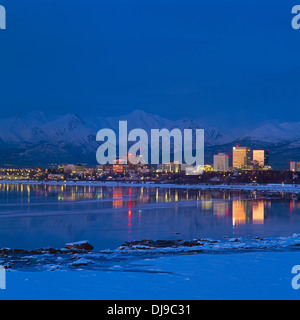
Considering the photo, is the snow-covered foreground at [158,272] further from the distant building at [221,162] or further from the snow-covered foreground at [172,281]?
the distant building at [221,162]

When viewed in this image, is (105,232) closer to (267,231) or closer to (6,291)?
(267,231)

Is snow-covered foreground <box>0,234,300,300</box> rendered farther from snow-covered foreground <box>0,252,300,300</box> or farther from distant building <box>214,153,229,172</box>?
distant building <box>214,153,229,172</box>

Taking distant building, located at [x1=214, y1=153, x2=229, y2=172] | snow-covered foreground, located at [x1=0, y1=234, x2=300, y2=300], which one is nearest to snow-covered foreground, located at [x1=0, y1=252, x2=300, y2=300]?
snow-covered foreground, located at [x1=0, y1=234, x2=300, y2=300]

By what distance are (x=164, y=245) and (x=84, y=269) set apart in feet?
14.2

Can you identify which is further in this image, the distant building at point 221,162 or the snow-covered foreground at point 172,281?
the distant building at point 221,162

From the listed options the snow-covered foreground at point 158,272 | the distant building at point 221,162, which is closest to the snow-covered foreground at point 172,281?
the snow-covered foreground at point 158,272

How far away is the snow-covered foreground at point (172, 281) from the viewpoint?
740 cm

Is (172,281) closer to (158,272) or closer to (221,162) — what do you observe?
(158,272)

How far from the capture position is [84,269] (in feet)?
31.4

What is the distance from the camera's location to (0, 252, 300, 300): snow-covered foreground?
7402 mm

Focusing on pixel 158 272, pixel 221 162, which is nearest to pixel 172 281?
pixel 158 272

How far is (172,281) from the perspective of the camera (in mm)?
8375

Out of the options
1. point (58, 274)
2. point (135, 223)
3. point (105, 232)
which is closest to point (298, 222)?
point (135, 223)

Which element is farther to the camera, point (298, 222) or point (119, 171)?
point (119, 171)
